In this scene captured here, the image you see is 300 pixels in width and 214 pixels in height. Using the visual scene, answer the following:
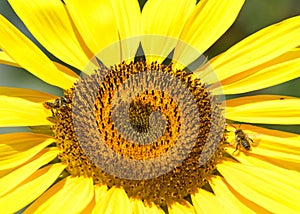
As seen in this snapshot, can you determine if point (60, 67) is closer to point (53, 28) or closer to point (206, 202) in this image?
point (53, 28)

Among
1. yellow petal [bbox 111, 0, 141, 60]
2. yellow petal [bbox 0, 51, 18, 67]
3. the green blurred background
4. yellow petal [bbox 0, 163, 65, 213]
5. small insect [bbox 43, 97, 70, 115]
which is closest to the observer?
yellow petal [bbox 0, 163, 65, 213]

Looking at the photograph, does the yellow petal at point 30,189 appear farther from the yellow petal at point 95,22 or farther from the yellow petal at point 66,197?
the yellow petal at point 95,22

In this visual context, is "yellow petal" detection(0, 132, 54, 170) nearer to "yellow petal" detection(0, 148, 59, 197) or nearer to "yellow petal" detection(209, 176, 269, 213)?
"yellow petal" detection(0, 148, 59, 197)

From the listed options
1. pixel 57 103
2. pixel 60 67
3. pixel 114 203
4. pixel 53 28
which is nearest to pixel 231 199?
pixel 114 203

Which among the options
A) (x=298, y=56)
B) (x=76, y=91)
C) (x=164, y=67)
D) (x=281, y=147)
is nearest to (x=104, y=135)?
(x=76, y=91)

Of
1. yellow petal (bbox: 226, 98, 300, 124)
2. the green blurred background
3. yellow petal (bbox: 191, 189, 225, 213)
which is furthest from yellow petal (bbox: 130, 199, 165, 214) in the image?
the green blurred background

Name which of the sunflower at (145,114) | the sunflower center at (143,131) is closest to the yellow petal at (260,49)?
the sunflower at (145,114)
